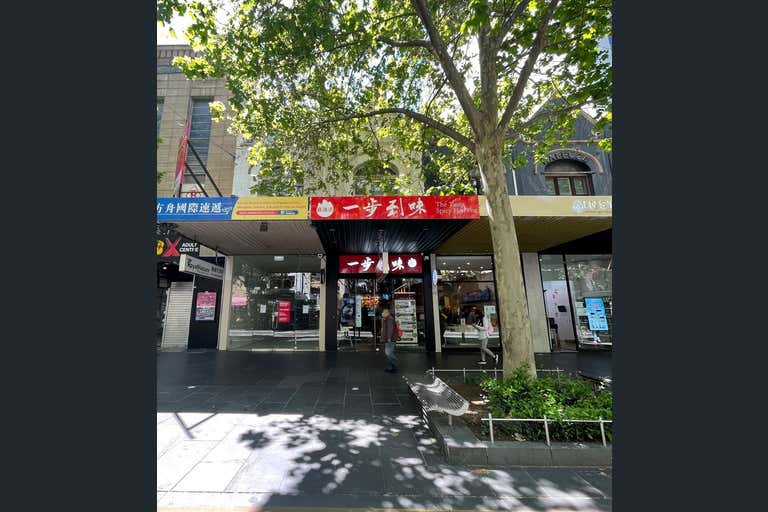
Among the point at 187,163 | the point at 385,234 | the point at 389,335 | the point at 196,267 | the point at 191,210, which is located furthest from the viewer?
the point at 187,163

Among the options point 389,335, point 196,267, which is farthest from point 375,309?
point 196,267

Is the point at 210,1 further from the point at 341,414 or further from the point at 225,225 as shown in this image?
the point at 341,414

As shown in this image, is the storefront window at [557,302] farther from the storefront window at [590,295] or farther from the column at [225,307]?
the column at [225,307]

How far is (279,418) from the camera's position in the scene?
18.0 feet

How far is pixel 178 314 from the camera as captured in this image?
1298 centimetres

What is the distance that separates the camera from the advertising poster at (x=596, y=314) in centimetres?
1298

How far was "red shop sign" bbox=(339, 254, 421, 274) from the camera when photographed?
12.9 metres

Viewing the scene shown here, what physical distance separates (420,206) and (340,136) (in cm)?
319

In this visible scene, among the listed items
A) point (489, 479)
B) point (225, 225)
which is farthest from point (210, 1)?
point (489, 479)

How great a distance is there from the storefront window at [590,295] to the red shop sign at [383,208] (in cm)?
752

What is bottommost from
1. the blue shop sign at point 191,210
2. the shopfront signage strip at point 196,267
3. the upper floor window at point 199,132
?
the shopfront signage strip at point 196,267

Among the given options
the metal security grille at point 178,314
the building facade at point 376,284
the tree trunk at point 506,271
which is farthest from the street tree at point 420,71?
the metal security grille at point 178,314

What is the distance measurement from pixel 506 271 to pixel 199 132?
46.7ft

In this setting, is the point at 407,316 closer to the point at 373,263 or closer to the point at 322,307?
the point at 373,263
